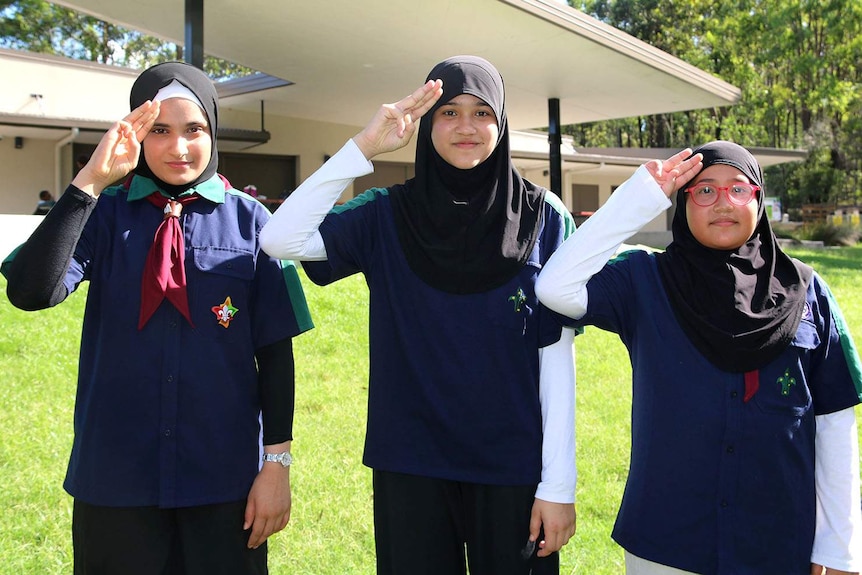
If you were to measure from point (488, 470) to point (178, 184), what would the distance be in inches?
50.2

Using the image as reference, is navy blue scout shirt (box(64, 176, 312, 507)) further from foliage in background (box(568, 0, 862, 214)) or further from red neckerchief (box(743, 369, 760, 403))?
foliage in background (box(568, 0, 862, 214))

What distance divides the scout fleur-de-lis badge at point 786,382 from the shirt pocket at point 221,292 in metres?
1.60

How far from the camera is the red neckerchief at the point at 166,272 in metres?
2.15

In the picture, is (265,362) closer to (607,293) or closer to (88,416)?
(88,416)

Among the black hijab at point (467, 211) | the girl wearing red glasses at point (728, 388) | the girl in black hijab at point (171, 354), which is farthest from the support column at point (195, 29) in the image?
the girl wearing red glasses at point (728, 388)

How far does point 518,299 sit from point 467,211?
31 cm

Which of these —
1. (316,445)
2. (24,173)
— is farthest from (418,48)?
(24,173)

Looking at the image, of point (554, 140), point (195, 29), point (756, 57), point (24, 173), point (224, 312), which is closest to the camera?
point (224, 312)

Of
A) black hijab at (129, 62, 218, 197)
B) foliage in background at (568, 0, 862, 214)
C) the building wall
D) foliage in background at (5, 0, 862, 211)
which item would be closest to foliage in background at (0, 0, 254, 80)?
foliage in background at (5, 0, 862, 211)

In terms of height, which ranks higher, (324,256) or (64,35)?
(64,35)

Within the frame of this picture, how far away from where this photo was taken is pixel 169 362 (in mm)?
2180

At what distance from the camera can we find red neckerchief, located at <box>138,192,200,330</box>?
2148mm

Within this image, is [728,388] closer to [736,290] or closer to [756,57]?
[736,290]

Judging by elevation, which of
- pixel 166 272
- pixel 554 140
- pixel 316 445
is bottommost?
pixel 316 445
